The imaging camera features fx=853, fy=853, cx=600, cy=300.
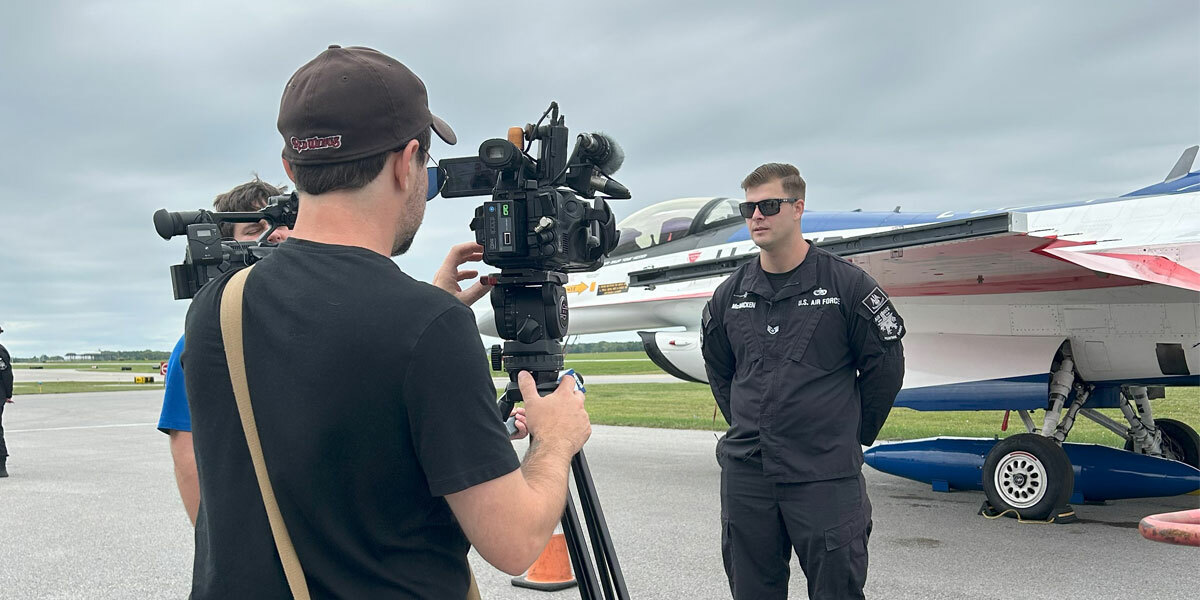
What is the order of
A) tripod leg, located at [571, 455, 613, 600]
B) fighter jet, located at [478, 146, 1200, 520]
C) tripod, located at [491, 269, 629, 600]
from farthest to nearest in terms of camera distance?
1. fighter jet, located at [478, 146, 1200, 520]
2. tripod leg, located at [571, 455, 613, 600]
3. tripod, located at [491, 269, 629, 600]

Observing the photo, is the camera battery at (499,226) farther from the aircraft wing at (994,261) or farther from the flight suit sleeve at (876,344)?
the aircraft wing at (994,261)

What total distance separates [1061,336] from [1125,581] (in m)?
2.99

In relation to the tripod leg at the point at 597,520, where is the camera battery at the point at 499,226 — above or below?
above

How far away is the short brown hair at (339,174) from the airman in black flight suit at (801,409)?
2.50 metres

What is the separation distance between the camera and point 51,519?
7.34 metres

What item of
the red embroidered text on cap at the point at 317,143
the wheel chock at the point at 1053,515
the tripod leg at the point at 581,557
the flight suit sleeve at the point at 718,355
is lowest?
the wheel chock at the point at 1053,515

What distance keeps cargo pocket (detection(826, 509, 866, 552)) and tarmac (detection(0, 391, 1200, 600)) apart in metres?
1.62

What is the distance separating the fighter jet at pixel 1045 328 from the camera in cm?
677

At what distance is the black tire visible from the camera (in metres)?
6.80

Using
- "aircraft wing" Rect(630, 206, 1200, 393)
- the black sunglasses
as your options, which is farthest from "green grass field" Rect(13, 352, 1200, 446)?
the black sunglasses


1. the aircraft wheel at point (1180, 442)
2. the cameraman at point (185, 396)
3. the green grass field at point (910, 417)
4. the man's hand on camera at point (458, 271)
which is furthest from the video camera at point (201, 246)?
the aircraft wheel at point (1180, 442)

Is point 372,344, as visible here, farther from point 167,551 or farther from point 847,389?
point 167,551

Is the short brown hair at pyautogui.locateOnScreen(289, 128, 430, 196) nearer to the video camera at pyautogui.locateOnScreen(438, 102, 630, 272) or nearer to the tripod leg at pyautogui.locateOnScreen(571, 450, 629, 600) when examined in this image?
the video camera at pyautogui.locateOnScreen(438, 102, 630, 272)

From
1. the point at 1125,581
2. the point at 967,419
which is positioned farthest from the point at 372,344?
the point at 967,419
